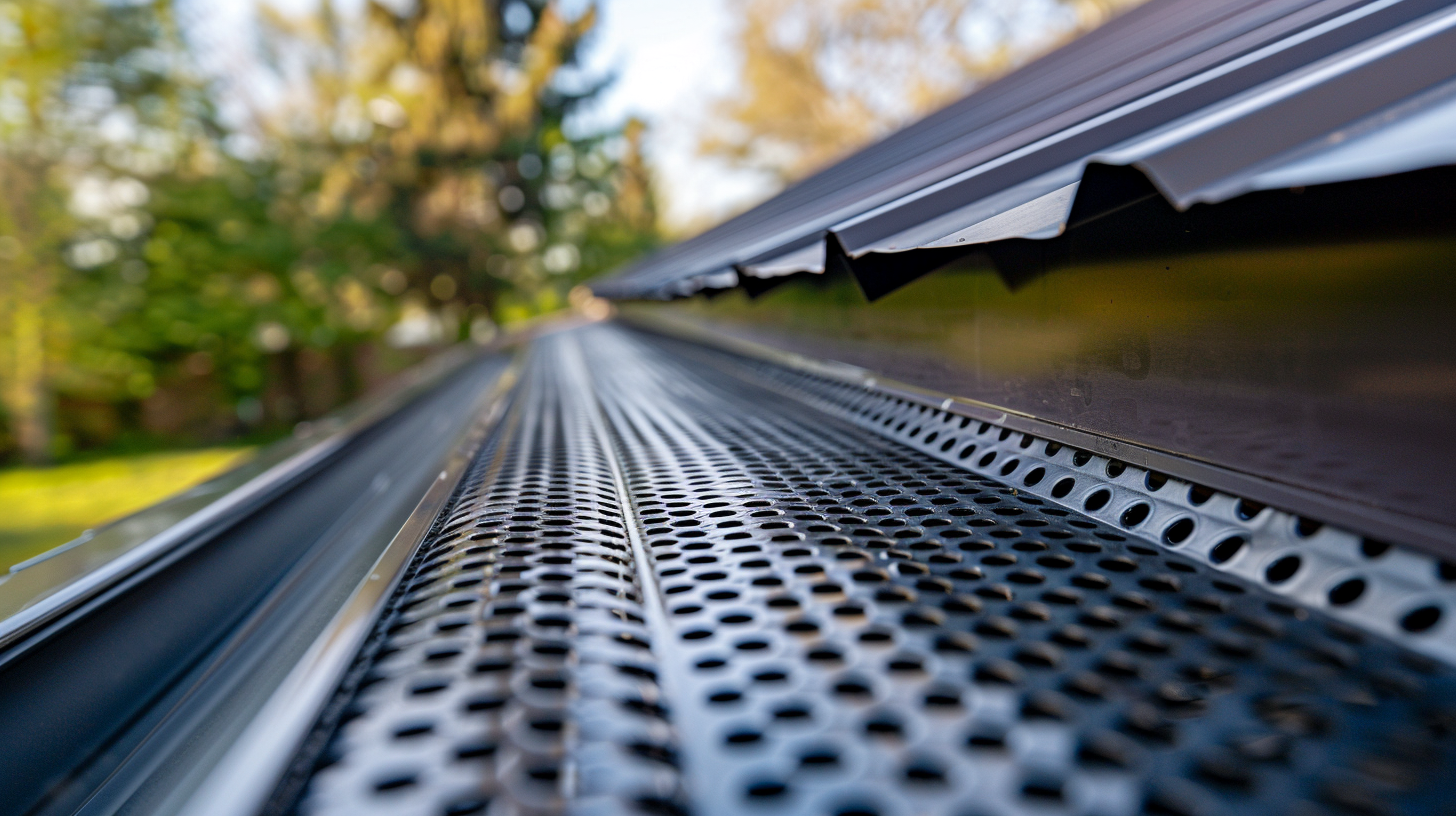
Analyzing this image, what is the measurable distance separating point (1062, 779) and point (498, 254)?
59.6ft

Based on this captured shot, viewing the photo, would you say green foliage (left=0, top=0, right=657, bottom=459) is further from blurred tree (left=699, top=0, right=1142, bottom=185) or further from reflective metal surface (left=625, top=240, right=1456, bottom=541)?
reflective metal surface (left=625, top=240, right=1456, bottom=541)

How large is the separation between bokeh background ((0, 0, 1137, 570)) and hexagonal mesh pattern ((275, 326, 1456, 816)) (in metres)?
9.56

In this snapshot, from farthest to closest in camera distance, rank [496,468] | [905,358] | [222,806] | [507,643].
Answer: [905,358] → [496,468] → [507,643] → [222,806]

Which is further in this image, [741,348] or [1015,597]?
[741,348]

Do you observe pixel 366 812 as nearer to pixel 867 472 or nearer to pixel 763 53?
pixel 867 472

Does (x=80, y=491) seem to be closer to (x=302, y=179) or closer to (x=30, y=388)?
(x=30, y=388)

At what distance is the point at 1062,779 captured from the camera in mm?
448

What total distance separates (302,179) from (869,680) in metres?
17.2

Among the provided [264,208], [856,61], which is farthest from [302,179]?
[856,61]

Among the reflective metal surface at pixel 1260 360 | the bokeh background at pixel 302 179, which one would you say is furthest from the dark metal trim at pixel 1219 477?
the bokeh background at pixel 302 179

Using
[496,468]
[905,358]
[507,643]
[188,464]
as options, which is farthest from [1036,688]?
[188,464]

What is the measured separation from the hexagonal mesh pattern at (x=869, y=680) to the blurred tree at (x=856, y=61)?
14164 millimetres

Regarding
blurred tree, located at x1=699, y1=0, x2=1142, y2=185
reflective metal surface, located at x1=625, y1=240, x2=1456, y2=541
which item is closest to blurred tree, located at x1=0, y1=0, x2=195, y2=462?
blurred tree, located at x1=699, y1=0, x2=1142, y2=185

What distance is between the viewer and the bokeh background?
12.0m
